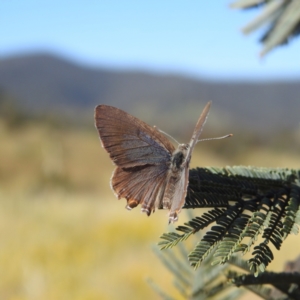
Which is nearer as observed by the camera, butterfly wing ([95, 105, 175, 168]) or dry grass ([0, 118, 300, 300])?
butterfly wing ([95, 105, 175, 168])

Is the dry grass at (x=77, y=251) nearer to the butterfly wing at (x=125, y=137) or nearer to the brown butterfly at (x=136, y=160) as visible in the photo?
Answer: the brown butterfly at (x=136, y=160)

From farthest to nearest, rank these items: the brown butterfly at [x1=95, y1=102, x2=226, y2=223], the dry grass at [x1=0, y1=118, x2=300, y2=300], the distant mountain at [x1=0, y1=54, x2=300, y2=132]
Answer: the distant mountain at [x1=0, y1=54, x2=300, y2=132] < the dry grass at [x1=0, y1=118, x2=300, y2=300] < the brown butterfly at [x1=95, y1=102, x2=226, y2=223]

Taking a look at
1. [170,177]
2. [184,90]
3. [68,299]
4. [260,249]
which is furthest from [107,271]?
[184,90]

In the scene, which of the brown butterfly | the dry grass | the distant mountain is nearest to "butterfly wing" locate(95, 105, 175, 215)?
the brown butterfly

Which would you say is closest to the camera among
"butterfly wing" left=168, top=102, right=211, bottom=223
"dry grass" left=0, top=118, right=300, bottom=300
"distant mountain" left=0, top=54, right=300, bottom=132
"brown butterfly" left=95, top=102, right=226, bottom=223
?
"butterfly wing" left=168, top=102, right=211, bottom=223

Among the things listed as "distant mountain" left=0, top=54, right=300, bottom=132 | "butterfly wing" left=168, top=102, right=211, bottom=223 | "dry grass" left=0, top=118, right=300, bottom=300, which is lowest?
"dry grass" left=0, top=118, right=300, bottom=300

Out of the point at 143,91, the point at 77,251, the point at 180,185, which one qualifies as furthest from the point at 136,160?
the point at 143,91

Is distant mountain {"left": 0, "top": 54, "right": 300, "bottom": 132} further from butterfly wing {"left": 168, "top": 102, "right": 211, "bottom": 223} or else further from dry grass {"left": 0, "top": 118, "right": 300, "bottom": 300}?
butterfly wing {"left": 168, "top": 102, "right": 211, "bottom": 223}
